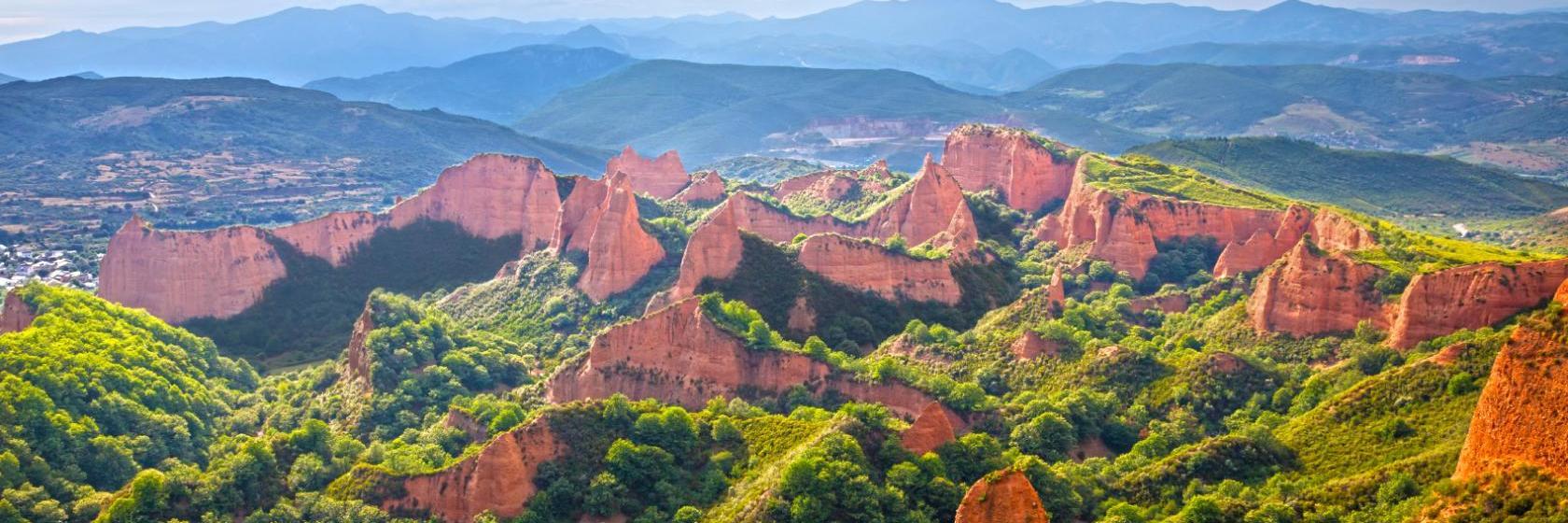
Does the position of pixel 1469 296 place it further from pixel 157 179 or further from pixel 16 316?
pixel 157 179

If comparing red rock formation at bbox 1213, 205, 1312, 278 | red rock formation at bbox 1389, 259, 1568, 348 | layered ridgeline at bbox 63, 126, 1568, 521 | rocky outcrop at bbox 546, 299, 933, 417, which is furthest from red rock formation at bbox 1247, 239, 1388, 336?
rocky outcrop at bbox 546, 299, 933, 417

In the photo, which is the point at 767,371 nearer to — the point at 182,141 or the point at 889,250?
the point at 889,250

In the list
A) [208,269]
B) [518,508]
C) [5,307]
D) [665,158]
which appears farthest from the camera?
[665,158]

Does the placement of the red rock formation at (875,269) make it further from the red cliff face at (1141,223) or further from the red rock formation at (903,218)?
the red cliff face at (1141,223)

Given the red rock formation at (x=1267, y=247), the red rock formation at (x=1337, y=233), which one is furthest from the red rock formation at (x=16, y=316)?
the red rock formation at (x=1337, y=233)

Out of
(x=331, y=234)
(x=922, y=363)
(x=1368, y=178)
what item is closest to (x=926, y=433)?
(x=922, y=363)

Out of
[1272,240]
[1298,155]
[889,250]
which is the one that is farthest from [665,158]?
[1298,155]
